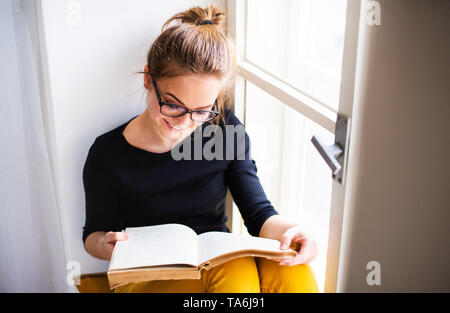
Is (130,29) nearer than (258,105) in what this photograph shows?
Yes

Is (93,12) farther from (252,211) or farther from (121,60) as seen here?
(252,211)

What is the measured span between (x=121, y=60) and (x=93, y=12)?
0.16 metres

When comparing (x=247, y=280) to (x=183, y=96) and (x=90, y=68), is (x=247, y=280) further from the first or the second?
(x=90, y=68)

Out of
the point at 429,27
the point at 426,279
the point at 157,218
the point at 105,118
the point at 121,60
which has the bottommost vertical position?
the point at 157,218

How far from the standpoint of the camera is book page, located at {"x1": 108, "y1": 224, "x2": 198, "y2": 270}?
860 mm

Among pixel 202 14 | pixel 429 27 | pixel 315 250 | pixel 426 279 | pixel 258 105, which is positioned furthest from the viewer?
pixel 258 105

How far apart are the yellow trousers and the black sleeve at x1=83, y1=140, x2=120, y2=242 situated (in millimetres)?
275

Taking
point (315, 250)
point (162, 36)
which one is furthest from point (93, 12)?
point (315, 250)

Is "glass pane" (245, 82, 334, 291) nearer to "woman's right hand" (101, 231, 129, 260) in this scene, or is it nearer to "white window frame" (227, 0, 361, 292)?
"white window frame" (227, 0, 361, 292)

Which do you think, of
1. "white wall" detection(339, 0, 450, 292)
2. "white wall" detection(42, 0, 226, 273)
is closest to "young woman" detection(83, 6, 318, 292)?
"white wall" detection(42, 0, 226, 273)

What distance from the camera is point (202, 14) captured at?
3.64 ft

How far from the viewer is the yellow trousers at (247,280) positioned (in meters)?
0.96

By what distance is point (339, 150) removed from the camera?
800mm

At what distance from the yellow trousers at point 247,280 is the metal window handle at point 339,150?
292 millimetres
